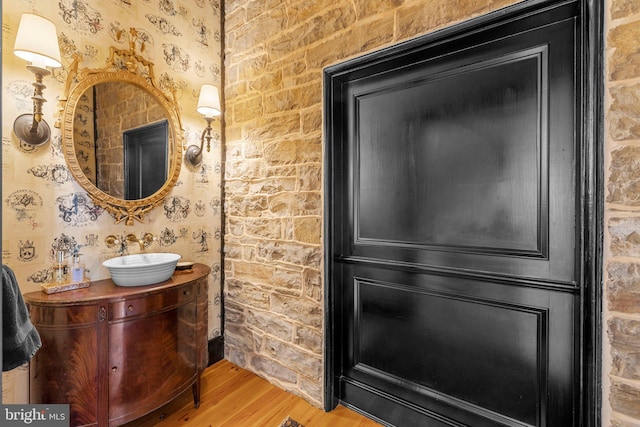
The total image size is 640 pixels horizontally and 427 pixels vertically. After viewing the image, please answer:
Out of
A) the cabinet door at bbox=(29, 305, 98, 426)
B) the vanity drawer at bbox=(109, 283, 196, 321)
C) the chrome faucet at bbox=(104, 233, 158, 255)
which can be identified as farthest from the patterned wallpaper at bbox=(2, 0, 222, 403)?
the vanity drawer at bbox=(109, 283, 196, 321)

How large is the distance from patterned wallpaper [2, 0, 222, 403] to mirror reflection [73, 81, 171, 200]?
0.13 metres

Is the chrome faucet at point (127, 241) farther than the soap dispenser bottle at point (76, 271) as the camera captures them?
Yes

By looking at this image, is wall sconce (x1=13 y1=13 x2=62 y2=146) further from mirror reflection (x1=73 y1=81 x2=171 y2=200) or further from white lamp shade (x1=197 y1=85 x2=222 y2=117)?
white lamp shade (x1=197 y1=85 x2=222 y2=117)

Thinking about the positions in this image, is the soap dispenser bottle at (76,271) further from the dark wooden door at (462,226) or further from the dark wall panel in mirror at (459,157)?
the dark wall panel in mirror at (459,157)

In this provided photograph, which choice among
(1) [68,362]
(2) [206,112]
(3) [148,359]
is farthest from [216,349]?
(2) [206,112]

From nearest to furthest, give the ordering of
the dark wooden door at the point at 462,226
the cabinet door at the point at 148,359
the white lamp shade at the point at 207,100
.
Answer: the dark wooden door at the point at 462,226 → the cabinet door at the point at 148,359 → the white lamp shade at the point at 207,100

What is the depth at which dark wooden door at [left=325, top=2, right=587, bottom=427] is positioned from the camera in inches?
60.1

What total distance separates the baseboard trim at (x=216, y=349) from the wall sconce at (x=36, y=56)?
72.9 inches

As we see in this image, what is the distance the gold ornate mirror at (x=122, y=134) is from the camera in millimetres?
1998

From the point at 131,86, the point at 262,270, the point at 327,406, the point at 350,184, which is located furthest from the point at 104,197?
the point at 327,406

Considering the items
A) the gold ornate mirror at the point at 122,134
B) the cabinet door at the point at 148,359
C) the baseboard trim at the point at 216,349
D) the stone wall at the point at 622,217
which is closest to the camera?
the stone wall at the point at 622,217

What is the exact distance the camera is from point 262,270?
8.27 feet

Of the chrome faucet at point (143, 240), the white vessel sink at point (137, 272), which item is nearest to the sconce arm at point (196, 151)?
the chrome faucet at point (143, 240)

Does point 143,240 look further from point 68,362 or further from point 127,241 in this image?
point 68,362
